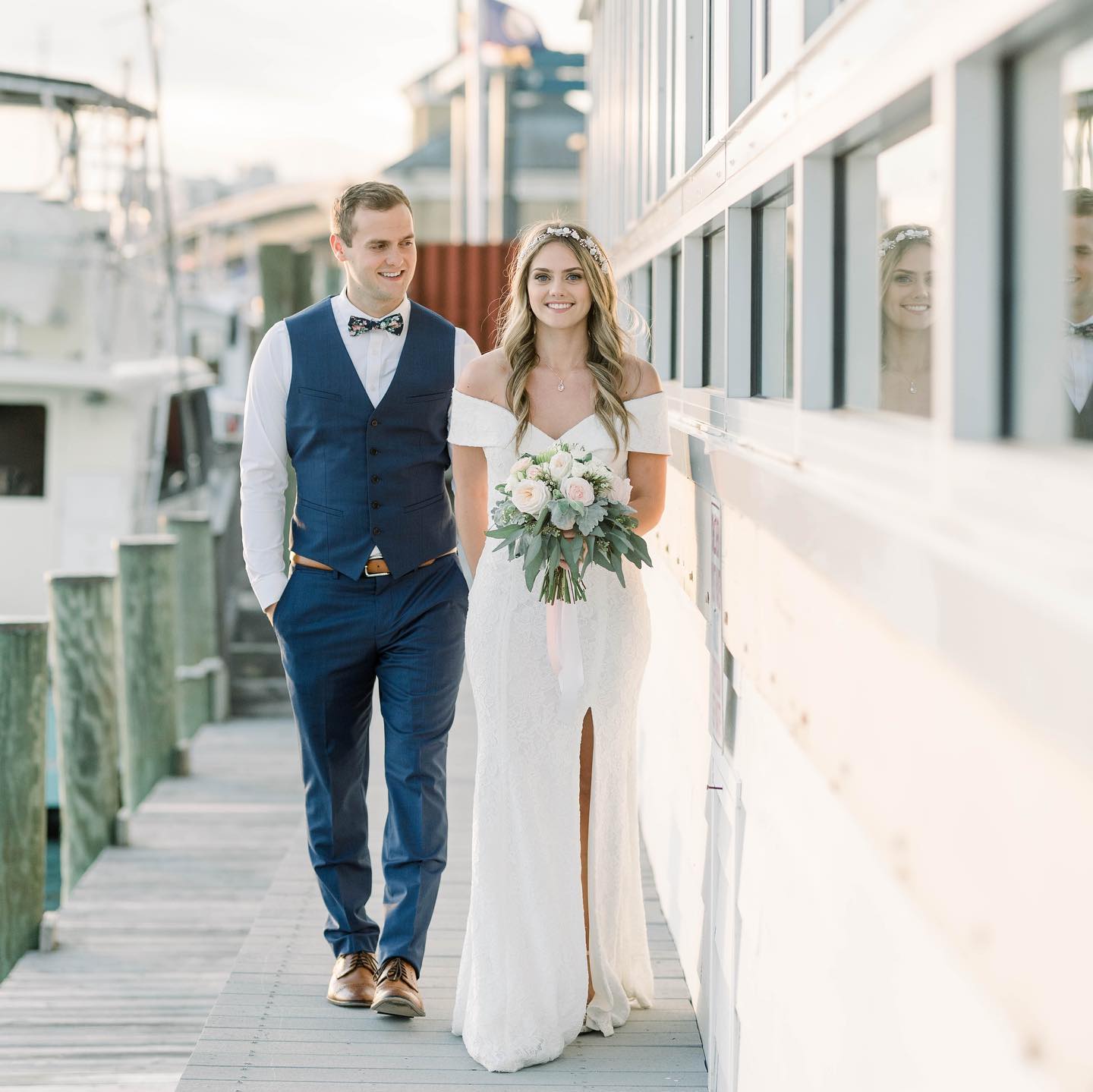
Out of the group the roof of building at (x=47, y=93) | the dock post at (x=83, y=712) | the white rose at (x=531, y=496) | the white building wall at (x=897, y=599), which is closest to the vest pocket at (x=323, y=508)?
the white rose at (x=531, y=496)

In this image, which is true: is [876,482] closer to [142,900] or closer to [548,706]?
[548,706]

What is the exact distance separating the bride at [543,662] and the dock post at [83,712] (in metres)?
4.36

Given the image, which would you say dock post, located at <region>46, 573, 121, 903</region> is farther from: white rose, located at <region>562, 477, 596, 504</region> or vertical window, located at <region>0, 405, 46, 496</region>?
vertical window, located at <region>0, 405, 46, 496</region>

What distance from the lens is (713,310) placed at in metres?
4.69

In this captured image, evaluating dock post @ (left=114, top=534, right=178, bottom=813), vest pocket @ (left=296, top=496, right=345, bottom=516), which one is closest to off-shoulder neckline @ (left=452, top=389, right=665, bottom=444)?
vest pocket @ (left=296, top=496, right=345, bottom=516)

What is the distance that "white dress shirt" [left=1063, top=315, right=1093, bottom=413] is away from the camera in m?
2.35

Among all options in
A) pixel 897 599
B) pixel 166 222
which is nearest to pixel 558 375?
pixel 897 599

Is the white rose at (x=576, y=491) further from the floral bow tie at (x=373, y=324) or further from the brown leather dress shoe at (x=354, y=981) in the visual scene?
the brown leather dress shoe at (x=354, y=981)

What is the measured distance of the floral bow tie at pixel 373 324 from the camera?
161 inches

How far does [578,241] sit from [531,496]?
0.68 meters

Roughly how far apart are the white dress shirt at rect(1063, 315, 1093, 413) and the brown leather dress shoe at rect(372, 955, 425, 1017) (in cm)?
229

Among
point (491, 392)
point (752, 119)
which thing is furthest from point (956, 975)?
point (491, 392)

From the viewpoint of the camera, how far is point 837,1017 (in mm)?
2268

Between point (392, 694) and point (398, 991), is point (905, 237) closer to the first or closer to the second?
point (392, 694)
